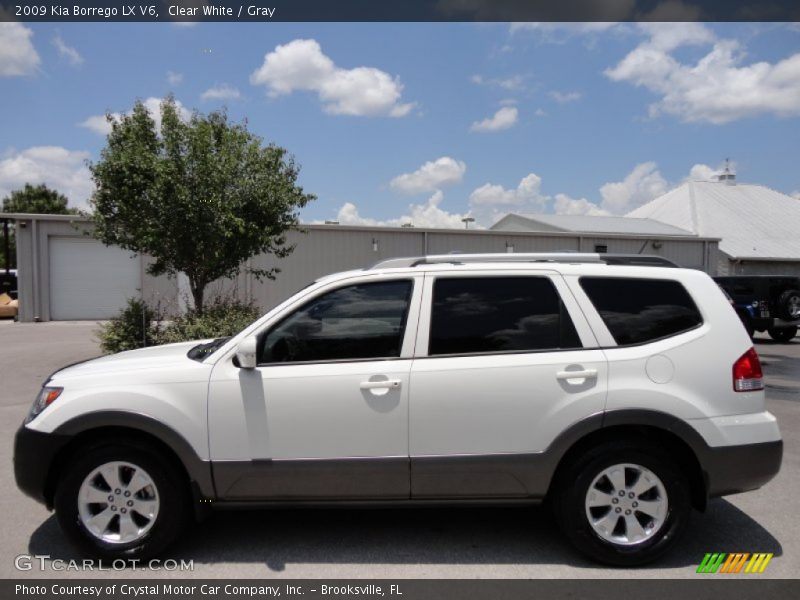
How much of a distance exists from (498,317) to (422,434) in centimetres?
86

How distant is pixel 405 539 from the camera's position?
13.2ft

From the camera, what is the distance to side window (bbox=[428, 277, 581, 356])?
3.75 meters

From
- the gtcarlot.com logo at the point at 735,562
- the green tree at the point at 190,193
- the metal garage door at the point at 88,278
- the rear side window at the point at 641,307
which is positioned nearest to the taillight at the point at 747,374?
the rear side window at the point at 641,307

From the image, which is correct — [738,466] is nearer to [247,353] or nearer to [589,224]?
[247,353]

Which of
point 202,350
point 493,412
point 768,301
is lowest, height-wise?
point 493,412

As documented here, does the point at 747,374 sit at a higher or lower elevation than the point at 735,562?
higher

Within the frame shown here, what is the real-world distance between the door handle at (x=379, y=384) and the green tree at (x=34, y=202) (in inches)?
1935

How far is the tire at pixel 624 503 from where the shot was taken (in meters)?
3.62

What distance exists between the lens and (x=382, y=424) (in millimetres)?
3607

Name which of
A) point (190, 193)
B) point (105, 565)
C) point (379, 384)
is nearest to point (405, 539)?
point (379, 384)

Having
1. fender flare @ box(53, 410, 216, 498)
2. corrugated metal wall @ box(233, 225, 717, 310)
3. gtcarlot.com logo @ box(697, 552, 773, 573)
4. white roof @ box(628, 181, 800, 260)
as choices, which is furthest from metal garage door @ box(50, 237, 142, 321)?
white roof @ box(628, 181, 800, 260)

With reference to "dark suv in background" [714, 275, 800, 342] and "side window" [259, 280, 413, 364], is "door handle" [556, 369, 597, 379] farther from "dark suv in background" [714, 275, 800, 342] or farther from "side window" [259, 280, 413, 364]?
"dark suv in background" [714, 275, 800, 342]

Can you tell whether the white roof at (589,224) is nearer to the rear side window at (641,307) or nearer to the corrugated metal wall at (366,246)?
the corrugated metal wall at (366,246)
